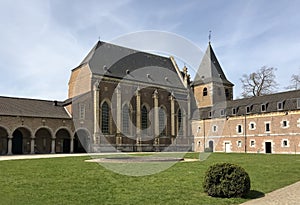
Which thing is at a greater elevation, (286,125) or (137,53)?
(137,53)

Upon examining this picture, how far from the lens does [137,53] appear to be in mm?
55812

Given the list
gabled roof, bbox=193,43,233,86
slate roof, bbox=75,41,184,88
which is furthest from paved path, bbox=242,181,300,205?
gabled roof, bbox=193,43,233,86

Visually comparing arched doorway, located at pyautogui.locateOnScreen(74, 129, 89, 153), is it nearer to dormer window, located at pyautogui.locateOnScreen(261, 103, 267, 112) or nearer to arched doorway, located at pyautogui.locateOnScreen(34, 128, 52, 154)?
arched doorway, located at pyautogui.locateOnScreen(34, 128, 52, 154)

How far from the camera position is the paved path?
969 centimetres

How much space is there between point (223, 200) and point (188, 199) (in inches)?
41.6

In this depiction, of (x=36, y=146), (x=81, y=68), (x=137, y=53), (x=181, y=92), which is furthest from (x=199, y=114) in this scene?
(x=36, y=146)

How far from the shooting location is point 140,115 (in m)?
49.8

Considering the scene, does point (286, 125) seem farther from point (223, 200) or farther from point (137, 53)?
point (223, 200)

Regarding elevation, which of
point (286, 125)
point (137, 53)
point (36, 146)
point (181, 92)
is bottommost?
point (36, 146)

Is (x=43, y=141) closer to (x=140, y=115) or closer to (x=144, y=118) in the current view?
(x=140, y=115)

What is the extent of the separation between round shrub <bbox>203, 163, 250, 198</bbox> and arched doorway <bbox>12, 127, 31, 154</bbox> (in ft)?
112

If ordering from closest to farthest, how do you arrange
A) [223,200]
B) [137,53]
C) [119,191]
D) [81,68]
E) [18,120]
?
[223,200] < [119,191] < [18,120] < [81,68] < [137,53]

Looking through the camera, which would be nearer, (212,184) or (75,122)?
(212,184)

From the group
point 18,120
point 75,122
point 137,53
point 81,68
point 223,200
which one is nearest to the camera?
point 223,200
